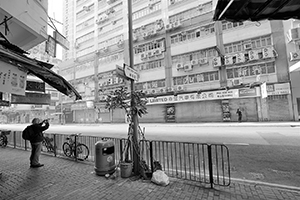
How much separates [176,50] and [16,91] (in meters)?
23.4

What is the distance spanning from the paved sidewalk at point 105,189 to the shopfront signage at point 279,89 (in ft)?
61.2

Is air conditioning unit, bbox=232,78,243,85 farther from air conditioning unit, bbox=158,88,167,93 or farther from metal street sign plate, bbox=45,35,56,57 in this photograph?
metal street sign plate, bbox=45,35,56,57

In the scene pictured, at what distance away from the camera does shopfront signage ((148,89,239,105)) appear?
792 inches

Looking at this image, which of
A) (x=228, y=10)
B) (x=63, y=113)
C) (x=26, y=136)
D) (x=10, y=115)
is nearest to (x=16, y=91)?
(x=26, y=136)

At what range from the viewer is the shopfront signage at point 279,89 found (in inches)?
701

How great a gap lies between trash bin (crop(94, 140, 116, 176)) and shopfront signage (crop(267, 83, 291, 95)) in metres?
20.3

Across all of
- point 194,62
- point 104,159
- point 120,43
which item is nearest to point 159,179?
point 104,159

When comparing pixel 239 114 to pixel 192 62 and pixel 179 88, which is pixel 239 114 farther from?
pixel 192 62

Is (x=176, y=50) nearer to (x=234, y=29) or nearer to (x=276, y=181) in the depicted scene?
(x=234, y=29)

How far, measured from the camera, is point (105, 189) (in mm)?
3887

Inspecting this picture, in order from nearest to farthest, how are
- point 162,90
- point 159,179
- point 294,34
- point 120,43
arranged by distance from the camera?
1. point 159,179
2. point 294,34
3. point 162,90
4. point 120,43

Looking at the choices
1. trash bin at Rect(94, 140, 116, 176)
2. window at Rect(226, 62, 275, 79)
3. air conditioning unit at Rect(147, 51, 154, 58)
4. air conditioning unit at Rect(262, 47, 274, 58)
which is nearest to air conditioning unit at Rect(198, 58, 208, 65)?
window at Rect(226, 62, 275, 79)

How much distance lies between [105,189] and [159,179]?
1321mm

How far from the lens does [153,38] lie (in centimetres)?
2722
